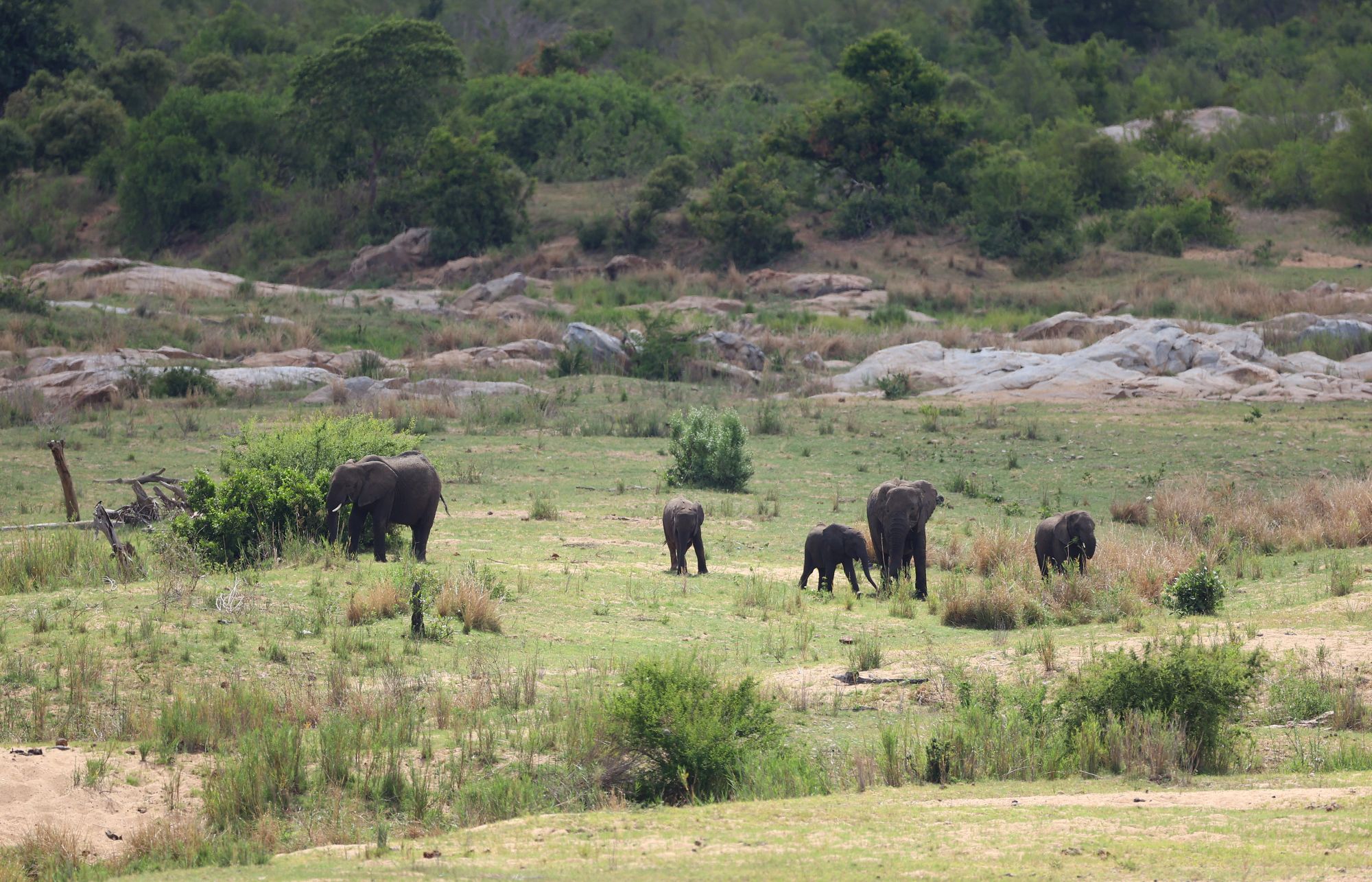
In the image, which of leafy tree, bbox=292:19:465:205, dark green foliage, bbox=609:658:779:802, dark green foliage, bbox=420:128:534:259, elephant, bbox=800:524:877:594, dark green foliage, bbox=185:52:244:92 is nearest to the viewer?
dark green foliage, bbox=609:658:779:802

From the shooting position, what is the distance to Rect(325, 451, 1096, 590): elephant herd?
14625 mm

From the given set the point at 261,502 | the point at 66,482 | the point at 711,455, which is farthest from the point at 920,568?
the point at 66,482

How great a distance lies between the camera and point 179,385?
104ft

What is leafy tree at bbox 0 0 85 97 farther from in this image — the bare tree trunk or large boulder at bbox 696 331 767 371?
the bare tree trunk

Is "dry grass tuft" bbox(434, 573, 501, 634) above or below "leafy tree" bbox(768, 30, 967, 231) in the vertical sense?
below

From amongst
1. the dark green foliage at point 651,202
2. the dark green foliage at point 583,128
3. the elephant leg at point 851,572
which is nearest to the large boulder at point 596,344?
the dark green foliage at point 651,202

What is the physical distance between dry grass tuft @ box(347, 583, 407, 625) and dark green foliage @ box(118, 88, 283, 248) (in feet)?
180

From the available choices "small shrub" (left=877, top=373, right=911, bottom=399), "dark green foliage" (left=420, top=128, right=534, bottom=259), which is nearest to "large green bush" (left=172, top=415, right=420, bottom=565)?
"small shrub" (left=877, top=373, right=911, bottom=399)

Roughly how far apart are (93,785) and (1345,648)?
8592 mm

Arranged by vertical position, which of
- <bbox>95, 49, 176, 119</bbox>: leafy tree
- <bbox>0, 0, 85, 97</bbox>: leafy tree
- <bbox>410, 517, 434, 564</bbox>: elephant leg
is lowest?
<bbox>410, 517, 434, 564</bbox>: elephant leg

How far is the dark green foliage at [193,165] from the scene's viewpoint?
62.5 m

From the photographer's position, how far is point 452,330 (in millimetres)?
41156

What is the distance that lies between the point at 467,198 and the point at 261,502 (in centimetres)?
4394

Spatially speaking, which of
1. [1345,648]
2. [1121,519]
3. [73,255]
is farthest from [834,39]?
[1345,648]
